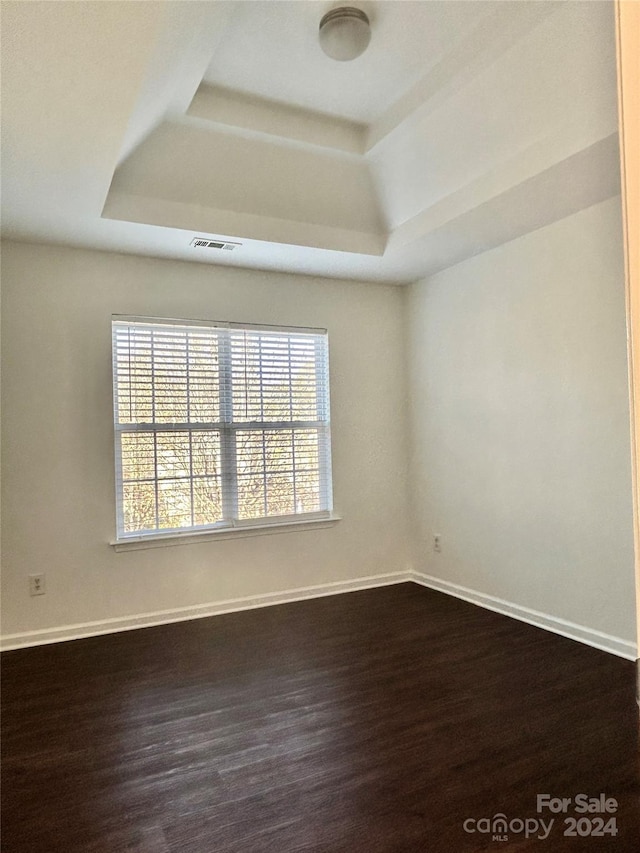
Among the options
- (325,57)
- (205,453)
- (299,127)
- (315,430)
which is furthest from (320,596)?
(325,57)

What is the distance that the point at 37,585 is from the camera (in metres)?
3.40

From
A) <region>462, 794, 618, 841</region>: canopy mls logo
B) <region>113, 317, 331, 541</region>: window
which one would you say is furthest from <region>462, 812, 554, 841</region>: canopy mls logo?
<region>113, 317, 331, 541</region>: window

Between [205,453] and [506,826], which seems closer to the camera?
[506,826]

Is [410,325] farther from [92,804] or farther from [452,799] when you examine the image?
[92,804]

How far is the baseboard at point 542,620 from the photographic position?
9.77ft

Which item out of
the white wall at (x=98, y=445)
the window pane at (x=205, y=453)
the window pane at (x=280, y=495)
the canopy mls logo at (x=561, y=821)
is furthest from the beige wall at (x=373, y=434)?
the canopy mls logo at (x=561, y=821)

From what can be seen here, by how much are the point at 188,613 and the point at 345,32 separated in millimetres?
3466

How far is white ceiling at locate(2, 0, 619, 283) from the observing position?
1.96 metres

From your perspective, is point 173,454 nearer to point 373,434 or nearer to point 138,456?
point 138,456

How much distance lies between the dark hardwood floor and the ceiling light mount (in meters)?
2.92

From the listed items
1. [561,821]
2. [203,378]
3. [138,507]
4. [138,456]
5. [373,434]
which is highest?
[203,378]

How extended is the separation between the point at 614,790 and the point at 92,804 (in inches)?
69.8

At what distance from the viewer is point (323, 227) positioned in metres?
3.61

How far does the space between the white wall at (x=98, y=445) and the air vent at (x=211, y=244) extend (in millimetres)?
392
